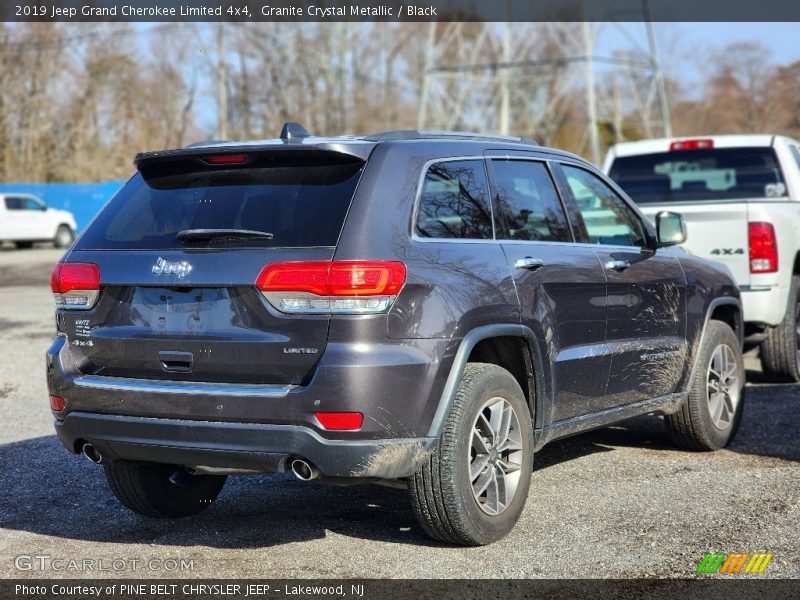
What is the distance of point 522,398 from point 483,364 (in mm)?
311

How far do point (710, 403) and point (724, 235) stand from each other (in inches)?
81.3

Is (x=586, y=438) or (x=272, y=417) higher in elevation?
(x=272, y=417)

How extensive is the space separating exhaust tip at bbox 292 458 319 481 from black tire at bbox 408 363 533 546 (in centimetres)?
48

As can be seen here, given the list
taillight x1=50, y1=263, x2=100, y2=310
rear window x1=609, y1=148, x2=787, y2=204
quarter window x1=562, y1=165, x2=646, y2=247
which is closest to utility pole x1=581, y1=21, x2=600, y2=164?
rear window x1=609, y1=148, x2=787, y2=204

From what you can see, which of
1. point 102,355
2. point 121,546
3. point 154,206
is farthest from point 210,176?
point 121,546

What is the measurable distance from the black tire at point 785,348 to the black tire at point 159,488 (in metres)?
5.43

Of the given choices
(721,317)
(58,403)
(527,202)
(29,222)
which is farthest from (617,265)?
(29,222)

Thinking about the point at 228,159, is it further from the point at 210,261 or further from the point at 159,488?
the point at 159,488

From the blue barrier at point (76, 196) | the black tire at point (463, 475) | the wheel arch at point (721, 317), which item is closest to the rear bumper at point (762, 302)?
the wheel arch at point (721, 317)

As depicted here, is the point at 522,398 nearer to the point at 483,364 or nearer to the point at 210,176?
the point at 483,364

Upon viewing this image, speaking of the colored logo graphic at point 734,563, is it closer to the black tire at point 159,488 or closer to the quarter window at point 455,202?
the quarter window at point 455,202

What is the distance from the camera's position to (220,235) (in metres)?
4.67

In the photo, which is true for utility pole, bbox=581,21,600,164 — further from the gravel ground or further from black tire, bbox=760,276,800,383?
the gravel ground

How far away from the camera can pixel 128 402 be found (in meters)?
4.70
